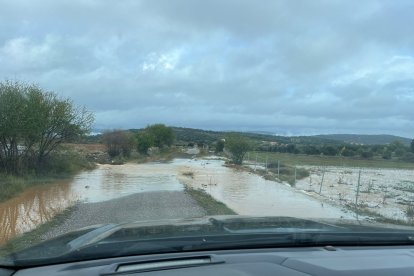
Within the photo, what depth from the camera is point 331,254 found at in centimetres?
269

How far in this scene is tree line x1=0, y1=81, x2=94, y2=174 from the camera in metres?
36.3

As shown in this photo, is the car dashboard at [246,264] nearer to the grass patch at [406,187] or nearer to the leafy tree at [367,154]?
the grass patch at [406,187]

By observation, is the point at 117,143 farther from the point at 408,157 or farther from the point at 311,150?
the point at 408,157

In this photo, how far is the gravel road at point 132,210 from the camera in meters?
15.9

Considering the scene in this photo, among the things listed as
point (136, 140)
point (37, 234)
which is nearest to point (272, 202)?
point (37, 234)

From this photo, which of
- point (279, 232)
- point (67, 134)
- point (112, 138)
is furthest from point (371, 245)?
point (112, 138)

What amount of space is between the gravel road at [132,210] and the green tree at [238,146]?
45.6m

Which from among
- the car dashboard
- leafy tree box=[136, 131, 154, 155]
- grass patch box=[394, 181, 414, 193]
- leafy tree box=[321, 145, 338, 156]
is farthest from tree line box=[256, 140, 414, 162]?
the car dashboard

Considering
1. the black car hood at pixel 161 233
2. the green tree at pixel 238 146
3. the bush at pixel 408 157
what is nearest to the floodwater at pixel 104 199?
the black car hood at pixel 161 233

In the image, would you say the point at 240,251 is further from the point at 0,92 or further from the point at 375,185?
the point at 0,92

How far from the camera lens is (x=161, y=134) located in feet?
398

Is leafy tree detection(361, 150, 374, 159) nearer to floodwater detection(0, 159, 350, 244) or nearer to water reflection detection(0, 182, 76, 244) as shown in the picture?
floodwater detection(0, 159, 350, 244)

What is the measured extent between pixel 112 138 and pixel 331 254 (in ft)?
279

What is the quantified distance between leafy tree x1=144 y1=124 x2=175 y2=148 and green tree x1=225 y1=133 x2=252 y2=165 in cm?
4688
